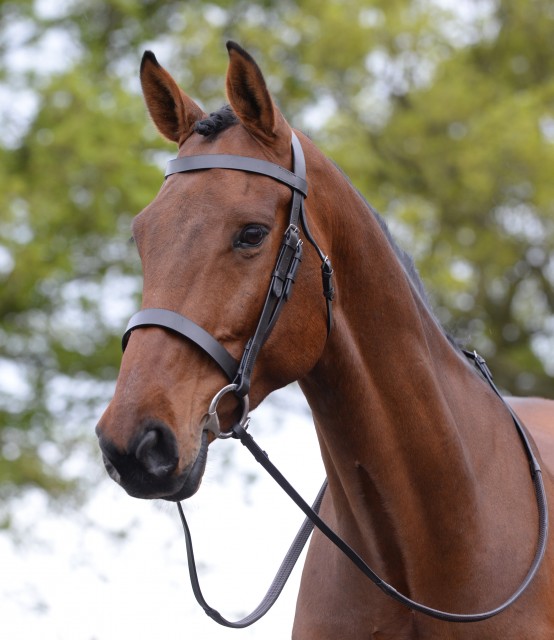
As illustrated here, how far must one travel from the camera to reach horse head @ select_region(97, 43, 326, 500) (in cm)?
279

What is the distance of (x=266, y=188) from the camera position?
10.5 feet

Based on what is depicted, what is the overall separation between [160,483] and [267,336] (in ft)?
1.90

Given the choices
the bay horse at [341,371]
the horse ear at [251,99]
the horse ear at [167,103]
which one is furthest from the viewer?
the horse ear at [167,103]

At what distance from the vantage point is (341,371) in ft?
10.9

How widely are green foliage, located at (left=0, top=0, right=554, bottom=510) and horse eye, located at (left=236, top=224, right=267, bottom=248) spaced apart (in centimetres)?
883

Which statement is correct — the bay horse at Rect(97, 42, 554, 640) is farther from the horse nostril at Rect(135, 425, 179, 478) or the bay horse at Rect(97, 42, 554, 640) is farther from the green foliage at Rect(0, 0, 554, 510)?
the green foliage at Rect(0, 0, 554, 510)

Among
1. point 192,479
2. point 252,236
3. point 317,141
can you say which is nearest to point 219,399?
point 192,479

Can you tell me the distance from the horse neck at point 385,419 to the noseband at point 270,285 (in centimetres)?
15

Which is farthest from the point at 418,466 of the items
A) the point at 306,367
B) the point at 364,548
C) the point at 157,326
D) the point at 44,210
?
the point at 44,210

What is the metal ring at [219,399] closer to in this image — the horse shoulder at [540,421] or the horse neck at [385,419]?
the horse neck at [385,419]

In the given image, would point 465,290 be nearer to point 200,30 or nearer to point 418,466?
point 200,30

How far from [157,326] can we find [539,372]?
45.8ft

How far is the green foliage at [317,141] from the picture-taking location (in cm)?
1232

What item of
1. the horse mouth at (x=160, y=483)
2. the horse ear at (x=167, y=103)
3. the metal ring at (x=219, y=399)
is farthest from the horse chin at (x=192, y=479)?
the horse ear at (x=167, y=103)
